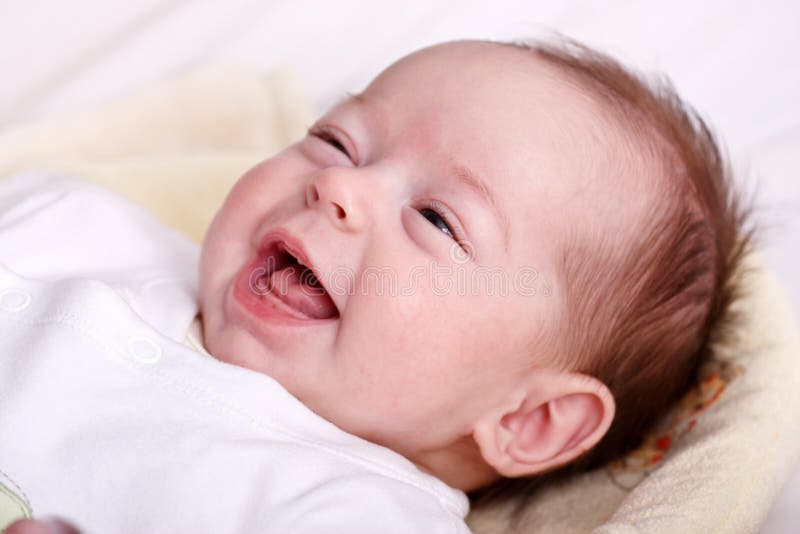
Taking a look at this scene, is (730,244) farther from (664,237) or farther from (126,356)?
(126,356)

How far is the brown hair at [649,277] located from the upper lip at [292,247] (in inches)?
11.7

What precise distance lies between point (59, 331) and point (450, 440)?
1.67ft

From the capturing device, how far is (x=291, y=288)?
1166mm

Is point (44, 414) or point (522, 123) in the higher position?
point (522, 123)

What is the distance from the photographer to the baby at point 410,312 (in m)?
1.02

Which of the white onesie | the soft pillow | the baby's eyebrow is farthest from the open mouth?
the soft pillow

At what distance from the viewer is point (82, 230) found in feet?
4.35

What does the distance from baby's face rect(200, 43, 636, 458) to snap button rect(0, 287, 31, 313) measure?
0.73 ft

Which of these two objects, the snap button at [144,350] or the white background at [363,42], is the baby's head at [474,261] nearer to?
the snap button at [144,350]

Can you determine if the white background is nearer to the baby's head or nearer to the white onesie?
the baby's head

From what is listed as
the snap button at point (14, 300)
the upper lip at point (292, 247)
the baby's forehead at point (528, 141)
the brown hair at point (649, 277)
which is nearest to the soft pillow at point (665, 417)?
the brown hair at point (649, 277)

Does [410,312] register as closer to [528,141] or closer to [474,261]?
[474,261]

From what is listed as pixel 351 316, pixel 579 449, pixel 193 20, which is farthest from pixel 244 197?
pixel 193 20

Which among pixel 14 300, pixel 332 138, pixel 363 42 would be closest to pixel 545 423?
pixel 332 138
